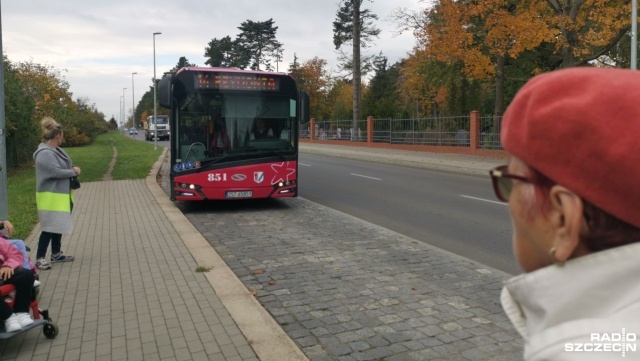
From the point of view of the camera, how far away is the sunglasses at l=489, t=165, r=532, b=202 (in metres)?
1.20

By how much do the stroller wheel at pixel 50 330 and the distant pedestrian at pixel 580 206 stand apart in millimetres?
4310

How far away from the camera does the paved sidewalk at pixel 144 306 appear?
4.23 m

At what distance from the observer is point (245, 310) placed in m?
5.04

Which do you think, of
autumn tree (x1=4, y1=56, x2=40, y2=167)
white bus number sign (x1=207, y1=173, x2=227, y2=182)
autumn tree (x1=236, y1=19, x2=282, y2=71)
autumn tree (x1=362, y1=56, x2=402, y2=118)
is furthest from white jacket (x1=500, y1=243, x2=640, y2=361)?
autumn tree (x1=236, y1=19, x2=282, y2=71)

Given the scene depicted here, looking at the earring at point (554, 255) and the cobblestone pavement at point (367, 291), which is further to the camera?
the cobblestone pavement at point (367, 291)

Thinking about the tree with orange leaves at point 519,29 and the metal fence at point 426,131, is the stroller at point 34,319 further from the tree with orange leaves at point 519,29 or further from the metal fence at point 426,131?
the tree with orange leaves at point 519,29

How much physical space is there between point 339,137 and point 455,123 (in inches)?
650

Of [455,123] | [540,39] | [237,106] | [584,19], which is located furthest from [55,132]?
[455,123]

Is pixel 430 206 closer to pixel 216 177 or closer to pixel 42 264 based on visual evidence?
pixel 216 177

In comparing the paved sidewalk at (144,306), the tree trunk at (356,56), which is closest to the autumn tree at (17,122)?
the paved sidewalk at (144,306)

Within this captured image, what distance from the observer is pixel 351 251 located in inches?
298

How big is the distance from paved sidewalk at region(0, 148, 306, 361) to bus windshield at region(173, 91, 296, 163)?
2497 mm

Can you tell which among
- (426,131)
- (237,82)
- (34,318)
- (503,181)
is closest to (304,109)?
(237,82)

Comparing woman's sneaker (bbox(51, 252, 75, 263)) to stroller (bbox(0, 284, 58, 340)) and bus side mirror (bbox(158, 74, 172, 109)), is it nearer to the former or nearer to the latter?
stroller (bbox(0, 284, 58, 340))
